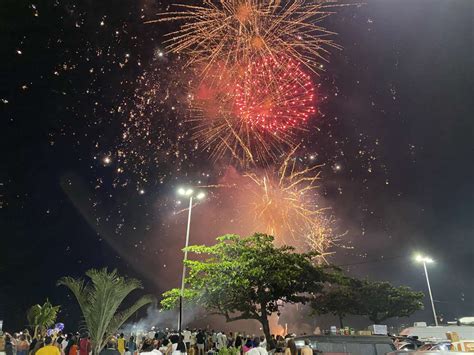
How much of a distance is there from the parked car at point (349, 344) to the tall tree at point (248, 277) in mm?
8551

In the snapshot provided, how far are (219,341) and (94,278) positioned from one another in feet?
28.1

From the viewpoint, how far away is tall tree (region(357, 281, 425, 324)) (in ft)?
117

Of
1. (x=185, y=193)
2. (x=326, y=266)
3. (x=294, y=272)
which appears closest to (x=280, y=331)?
(x=326, y=266)

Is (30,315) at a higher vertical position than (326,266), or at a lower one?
lower

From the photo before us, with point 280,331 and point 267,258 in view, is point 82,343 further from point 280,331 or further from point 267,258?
point 280,331

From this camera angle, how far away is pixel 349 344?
1005cm

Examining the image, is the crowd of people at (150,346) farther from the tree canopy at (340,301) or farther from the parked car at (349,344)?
the tree canopy at (340,301)

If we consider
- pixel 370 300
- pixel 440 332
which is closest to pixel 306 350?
pixel 440 332

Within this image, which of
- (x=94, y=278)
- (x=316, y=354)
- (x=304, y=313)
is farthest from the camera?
(x=304, y=313)

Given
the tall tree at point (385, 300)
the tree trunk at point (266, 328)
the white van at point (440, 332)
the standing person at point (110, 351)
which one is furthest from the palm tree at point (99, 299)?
the tall tree at point (385, 300)

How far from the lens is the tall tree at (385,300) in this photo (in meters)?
35.8

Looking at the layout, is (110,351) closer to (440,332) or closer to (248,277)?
(248,277)

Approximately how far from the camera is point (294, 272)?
64.8 feet

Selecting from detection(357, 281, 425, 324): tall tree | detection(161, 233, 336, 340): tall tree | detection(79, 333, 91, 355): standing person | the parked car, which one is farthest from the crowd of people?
detection(357, 281, 425, 324): tall tree
